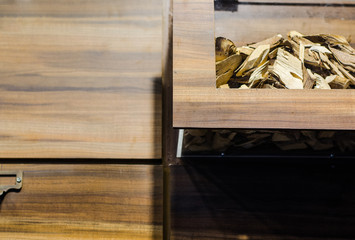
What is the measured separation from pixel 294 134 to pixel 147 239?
52 cm

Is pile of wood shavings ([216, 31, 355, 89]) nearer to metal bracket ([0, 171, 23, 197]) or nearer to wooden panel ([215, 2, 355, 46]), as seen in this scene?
wooden panel ([215, 2, 355, 46])

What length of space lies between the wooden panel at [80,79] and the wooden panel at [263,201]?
167mm

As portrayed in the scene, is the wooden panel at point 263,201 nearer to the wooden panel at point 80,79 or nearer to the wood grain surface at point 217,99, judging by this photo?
the wooden panel at point 80,79

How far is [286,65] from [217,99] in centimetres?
27

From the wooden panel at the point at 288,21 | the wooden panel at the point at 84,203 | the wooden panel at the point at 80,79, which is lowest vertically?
the wooden panel at the point at 84,203

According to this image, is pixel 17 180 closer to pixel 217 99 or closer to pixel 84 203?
pixel 84 203

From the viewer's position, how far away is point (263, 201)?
964mm

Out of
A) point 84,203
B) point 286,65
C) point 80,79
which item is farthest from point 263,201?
point 80,79

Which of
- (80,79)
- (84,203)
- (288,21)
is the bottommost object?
(84,203)

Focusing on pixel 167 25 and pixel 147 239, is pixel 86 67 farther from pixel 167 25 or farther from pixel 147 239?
pixel 147 239

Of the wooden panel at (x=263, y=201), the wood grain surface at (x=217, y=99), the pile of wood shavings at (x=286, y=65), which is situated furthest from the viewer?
the wooden panel at (x=263, y=201)

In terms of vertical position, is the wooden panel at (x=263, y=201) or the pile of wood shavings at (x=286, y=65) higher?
the pile of wood shavings at (x=286, y=65)

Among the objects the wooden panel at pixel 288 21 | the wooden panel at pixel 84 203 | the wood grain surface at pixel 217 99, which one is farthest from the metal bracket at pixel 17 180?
the wooden panel at pixel 288 21

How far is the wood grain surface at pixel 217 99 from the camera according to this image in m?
0.66
